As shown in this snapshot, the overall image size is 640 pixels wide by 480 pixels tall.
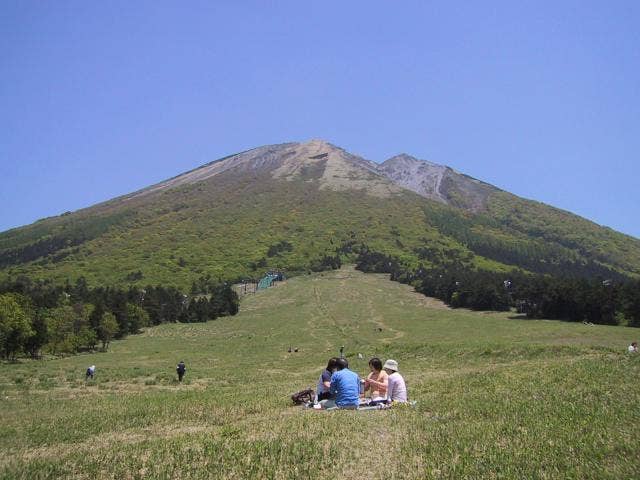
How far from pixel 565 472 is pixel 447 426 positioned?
3.82 metres

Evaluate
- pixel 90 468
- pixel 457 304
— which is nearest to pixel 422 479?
pixel 90 468

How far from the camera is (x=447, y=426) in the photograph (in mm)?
10930

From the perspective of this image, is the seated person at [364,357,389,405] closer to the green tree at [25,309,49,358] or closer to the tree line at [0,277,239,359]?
the tree line at [0,277,239,359]

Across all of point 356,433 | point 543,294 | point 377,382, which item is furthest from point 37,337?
point 543,294

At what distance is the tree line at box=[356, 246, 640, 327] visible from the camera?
83.1 meters

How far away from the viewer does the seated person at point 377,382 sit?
15883mm

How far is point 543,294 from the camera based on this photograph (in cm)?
9644

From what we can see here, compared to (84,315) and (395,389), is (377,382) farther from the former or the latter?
(84,315)

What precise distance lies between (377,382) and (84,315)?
73.8 meters

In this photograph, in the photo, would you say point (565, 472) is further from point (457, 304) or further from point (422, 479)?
point (457, 304)

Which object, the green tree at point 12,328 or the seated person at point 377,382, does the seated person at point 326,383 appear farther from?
the green tree at point 12,328

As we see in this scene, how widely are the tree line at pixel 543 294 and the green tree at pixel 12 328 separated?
283 feet

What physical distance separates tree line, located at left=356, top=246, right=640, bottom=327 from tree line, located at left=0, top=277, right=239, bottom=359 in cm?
5487

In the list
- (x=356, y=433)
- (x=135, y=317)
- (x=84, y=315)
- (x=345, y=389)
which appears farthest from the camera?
(x=135, y=317)
